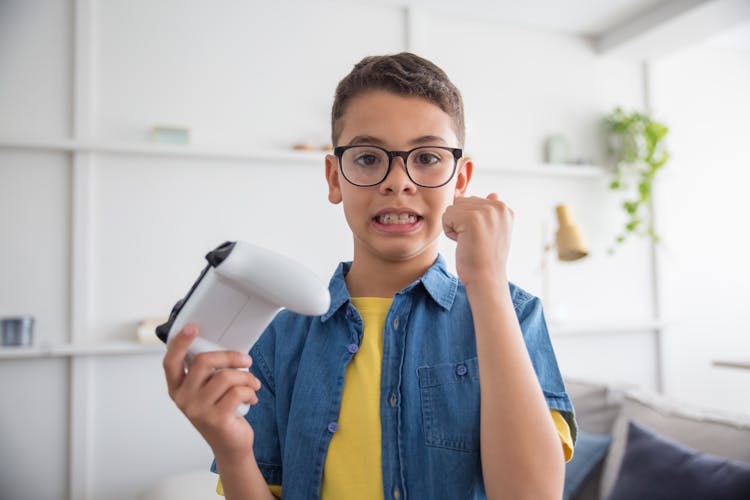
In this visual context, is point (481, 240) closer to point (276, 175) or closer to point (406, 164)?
point (406, 164)

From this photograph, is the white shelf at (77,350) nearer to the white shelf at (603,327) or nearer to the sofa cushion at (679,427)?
the sofa cushion at (679,427)

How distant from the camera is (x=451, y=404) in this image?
82 cm

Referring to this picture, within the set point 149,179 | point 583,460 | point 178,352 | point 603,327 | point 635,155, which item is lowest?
point 583,460

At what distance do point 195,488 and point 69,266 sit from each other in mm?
1160

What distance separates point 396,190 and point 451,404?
0.32 metres

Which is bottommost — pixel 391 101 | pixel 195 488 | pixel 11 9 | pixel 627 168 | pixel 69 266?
pixel 195 488

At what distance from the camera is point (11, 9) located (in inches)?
102

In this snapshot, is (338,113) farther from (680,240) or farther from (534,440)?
(680,240)

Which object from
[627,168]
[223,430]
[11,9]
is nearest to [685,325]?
[627,168]

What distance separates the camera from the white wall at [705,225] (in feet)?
12.0

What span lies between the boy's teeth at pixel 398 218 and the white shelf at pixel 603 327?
239 cm

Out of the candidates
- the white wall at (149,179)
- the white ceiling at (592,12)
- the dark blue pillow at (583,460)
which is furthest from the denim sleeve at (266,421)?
the white ceiling at (592,12)

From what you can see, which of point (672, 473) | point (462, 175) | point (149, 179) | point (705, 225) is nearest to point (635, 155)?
point (705, 225)

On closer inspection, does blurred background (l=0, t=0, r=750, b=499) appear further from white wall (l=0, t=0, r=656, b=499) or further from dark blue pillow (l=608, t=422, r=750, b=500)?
dark blue pillow (l=608, t=422, r=750, b=500)
